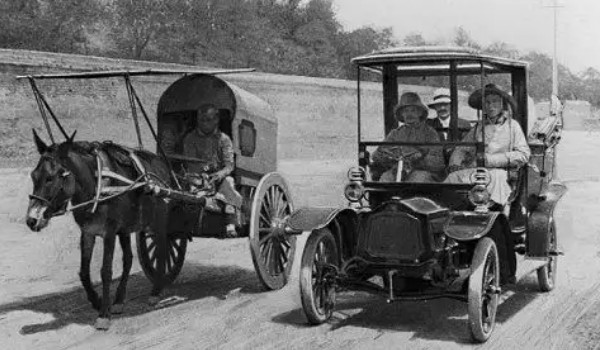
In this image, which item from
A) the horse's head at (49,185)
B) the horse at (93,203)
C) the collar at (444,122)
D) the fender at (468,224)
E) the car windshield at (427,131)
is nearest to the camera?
the fender at (468,224)

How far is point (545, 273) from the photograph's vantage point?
8781 millimetres

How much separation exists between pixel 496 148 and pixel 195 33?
126ft

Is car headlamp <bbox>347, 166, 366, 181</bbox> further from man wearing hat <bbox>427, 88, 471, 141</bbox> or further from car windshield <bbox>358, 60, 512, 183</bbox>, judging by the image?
man wearing hat <bbox>427, 88, 471, 141</bbox>

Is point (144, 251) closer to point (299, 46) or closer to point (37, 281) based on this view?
point (37, 281)

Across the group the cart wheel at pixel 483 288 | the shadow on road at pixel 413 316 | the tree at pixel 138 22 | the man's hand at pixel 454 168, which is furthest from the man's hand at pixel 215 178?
the tree at pixel 138 22

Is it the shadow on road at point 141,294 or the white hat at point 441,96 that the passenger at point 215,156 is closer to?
the shadow on road at point 141,294

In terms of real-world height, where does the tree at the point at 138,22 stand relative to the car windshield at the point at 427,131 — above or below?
above

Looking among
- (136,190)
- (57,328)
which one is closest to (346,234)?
(136,190)

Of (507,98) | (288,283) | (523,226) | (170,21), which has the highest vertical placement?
(170,21)

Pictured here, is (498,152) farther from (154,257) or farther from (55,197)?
(55,197)

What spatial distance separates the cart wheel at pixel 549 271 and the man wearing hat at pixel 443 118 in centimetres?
136

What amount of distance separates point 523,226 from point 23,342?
16.3ft

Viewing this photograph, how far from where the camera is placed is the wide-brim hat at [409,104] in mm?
8133

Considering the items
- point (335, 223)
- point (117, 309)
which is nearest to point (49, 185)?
point (117, 309)
